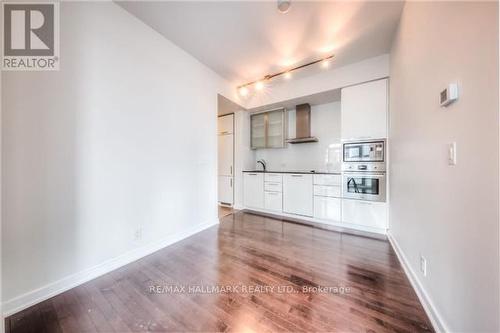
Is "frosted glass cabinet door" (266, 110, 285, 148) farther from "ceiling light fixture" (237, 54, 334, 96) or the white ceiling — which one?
the white ceiling

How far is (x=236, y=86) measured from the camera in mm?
3789

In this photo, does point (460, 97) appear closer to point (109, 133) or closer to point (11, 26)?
point (109, 133)

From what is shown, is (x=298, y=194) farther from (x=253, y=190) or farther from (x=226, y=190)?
(x=226, y=190)

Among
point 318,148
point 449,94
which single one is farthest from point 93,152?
point 318,148

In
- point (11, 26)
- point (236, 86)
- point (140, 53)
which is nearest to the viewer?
point (11, 26)

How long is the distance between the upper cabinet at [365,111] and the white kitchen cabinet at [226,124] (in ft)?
8.03

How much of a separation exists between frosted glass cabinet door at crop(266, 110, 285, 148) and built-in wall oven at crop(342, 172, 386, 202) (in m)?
1.59

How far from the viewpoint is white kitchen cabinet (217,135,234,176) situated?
4523 millimetres

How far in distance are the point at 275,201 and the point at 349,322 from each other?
259cm

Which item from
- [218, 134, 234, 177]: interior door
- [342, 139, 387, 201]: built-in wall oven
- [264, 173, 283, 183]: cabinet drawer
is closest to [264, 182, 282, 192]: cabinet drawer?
[264, 173, 283, 183]: cabinet drawer

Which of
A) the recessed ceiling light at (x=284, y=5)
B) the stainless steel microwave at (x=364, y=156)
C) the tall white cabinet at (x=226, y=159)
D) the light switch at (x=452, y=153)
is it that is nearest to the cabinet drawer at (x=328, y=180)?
the stainless steel microwave at (x=364, y=156)

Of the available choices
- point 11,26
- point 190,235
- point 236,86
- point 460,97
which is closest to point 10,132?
point 11,26

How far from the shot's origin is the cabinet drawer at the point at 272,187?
3787 mm

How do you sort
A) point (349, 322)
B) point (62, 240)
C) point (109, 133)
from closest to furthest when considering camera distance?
1. point (349, 322)
2. point (62, 240)
3. point (109, 133)
